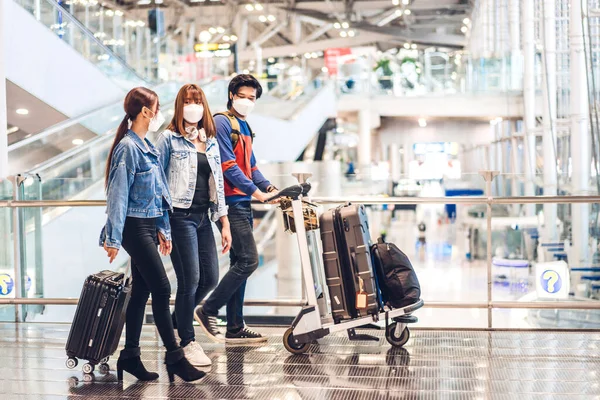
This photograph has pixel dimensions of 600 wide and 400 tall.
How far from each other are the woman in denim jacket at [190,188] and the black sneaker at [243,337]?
622mm

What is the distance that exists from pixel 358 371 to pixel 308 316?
482 mm

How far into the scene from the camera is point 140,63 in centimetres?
2033

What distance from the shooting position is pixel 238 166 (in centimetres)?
518

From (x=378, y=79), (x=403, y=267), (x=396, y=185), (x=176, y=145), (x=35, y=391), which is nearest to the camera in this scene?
(x=35, y=391)

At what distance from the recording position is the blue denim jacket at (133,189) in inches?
167

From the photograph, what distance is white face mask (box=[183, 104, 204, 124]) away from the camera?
4.70 metres

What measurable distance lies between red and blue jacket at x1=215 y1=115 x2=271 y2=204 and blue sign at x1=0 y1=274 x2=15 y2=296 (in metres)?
2.62

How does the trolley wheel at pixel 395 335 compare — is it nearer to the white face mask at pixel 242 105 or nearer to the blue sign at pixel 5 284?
the white face mask at pixel 242 105

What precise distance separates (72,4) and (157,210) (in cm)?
A: 1237

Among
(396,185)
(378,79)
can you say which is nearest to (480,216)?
(396,185)

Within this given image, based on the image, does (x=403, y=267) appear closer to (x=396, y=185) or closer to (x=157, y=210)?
(x=157, y=210)

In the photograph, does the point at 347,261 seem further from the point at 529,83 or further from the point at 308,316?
the point at 529,83

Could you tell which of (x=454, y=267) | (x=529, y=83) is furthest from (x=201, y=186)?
(x=529, y=83)

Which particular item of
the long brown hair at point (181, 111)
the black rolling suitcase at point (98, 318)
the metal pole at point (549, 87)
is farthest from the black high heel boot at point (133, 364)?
the metal pole at point (549, 87)
